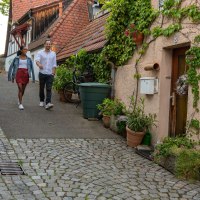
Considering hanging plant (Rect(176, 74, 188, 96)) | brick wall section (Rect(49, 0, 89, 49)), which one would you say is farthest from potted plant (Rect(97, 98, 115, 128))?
brick wall section (Rect(49, 0, 89, 49))

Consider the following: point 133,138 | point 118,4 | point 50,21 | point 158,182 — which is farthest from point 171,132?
point 50,21

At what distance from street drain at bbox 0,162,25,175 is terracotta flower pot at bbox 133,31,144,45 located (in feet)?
13.6

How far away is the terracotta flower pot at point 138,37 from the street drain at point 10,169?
4.15 meters

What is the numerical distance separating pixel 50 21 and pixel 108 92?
13.1 meters

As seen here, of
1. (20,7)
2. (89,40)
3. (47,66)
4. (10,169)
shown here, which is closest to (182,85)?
(10,169)

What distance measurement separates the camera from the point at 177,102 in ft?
25.8

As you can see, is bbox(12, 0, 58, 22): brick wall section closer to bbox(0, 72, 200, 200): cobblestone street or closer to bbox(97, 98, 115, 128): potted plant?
bbox(0, 72, 200, 200): cobblestone street

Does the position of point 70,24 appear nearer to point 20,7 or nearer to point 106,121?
point 106,121

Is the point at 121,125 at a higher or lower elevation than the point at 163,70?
lower

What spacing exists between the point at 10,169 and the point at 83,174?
1.11 m

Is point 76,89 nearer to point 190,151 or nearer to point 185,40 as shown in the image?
point 185,40

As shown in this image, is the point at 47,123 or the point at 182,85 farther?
the point at 47,123

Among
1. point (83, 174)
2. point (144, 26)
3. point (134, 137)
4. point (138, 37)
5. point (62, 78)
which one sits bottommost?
point (83, 174)

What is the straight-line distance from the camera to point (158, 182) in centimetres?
584
